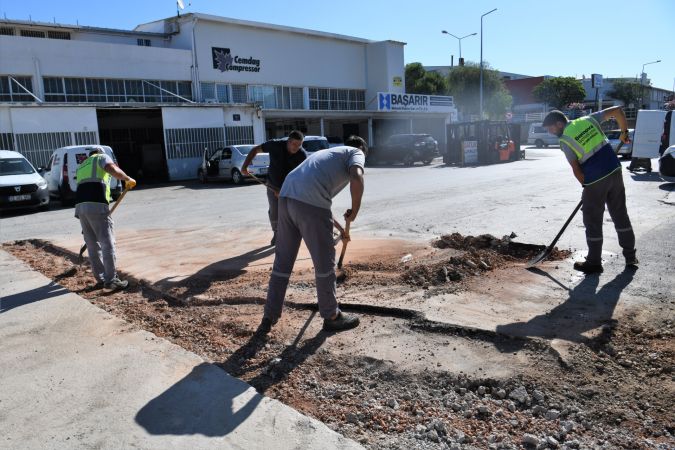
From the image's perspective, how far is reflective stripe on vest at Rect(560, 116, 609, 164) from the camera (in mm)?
6020

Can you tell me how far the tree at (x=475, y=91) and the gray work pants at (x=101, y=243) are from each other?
53.9m

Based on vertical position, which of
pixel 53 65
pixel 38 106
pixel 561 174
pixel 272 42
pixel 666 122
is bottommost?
pixel 561 174

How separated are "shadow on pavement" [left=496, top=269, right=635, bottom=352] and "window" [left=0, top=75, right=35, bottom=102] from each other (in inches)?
915

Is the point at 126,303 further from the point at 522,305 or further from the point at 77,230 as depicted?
the point at 77,230

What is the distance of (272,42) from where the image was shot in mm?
32031

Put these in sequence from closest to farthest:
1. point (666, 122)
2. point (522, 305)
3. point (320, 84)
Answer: point (522, 305), point (666, 122), point (320, 84)

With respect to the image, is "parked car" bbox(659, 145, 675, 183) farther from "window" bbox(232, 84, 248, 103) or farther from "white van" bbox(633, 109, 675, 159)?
"window" bbox(232, 84, 248, 103)

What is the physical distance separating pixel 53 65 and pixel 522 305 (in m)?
23.8

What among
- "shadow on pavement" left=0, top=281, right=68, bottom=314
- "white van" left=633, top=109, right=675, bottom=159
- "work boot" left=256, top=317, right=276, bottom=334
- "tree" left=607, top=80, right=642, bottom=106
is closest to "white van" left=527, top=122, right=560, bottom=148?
"white van" left=633, top=109, right=675, bottom=159

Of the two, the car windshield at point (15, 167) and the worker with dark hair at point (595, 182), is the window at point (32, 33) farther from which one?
the worker with dark hair at point (595, 182)

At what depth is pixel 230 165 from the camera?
20.8 meters

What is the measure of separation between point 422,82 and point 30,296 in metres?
53.1

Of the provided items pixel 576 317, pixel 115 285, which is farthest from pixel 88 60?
pixel 576 317

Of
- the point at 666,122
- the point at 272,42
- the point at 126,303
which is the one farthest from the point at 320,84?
the point at 126,303
